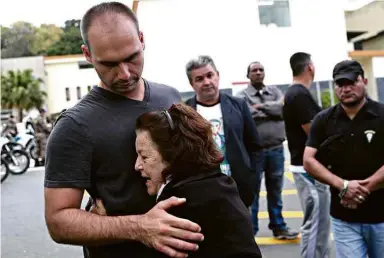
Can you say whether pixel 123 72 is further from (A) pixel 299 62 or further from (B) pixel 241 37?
(B) pixel 241 37

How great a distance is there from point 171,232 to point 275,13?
20700 millimetres

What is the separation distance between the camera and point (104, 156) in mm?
1721

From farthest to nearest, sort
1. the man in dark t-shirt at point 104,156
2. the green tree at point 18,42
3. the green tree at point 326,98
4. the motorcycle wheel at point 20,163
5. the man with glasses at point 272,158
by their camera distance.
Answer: the green tree at point 18,42 < the green tree at point 326,98 < the motorcycle wheel at point 20,163 < the man with glasses at point 272,158 < the man in dark t-shirt at point 104,156

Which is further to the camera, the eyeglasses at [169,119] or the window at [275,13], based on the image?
the window at [275,13]

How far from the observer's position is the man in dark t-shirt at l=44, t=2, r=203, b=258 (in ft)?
5.36

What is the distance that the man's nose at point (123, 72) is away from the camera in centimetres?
171

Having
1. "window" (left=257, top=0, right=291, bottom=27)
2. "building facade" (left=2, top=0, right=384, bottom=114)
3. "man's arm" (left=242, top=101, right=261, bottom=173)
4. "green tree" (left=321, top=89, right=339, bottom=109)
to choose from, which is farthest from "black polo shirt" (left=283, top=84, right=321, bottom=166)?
"green tree" (left=321, top=89, right=339, bottom=109)

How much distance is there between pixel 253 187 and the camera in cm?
379

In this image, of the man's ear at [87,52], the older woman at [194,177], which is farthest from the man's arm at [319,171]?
the man's ear at [87,52]

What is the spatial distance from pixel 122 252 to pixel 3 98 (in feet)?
159

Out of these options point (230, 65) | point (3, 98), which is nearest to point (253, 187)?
point (230, 65)

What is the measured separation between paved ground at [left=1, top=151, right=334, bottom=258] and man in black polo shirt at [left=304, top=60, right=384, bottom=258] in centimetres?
193

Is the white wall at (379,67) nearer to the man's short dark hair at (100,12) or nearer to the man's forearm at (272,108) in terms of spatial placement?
the man's forearm at (272,108)

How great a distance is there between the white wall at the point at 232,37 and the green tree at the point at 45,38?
46.2m
